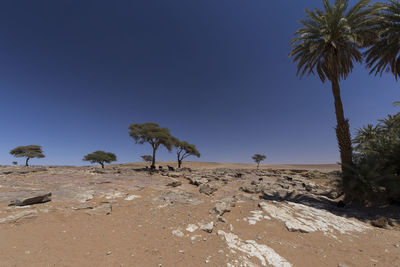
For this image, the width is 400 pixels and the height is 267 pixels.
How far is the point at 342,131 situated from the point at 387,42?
768cm

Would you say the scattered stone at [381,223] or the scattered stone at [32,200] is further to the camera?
the scattered stone at [381,223]

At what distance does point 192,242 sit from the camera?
3861 mm

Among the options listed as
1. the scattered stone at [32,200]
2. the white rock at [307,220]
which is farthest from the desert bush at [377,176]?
the scattered stone at [32,200]

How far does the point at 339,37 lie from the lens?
1019 centimetres

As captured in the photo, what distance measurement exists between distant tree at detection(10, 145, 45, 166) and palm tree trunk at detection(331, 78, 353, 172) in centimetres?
6339

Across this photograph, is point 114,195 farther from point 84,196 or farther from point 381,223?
point 381,223

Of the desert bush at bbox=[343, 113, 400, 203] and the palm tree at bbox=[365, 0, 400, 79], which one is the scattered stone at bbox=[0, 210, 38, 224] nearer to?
the desert bush at bbox=[343, 113, 400, 203]

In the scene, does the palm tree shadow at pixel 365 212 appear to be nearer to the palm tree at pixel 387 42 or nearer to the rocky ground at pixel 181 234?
the rocky ground at pixel 181 234

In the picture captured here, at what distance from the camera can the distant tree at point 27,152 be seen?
39.7 metres

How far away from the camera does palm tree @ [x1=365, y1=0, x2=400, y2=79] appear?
33.8 feet

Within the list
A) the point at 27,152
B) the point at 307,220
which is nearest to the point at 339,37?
the point at 307,220

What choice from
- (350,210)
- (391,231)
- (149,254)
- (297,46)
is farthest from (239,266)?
(297,46)

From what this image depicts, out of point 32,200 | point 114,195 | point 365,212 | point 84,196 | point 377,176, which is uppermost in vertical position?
point 377,176

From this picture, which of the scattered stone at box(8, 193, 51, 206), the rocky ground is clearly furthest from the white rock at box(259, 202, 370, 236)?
the scattered stone at box(8, 193, 51, 206)
